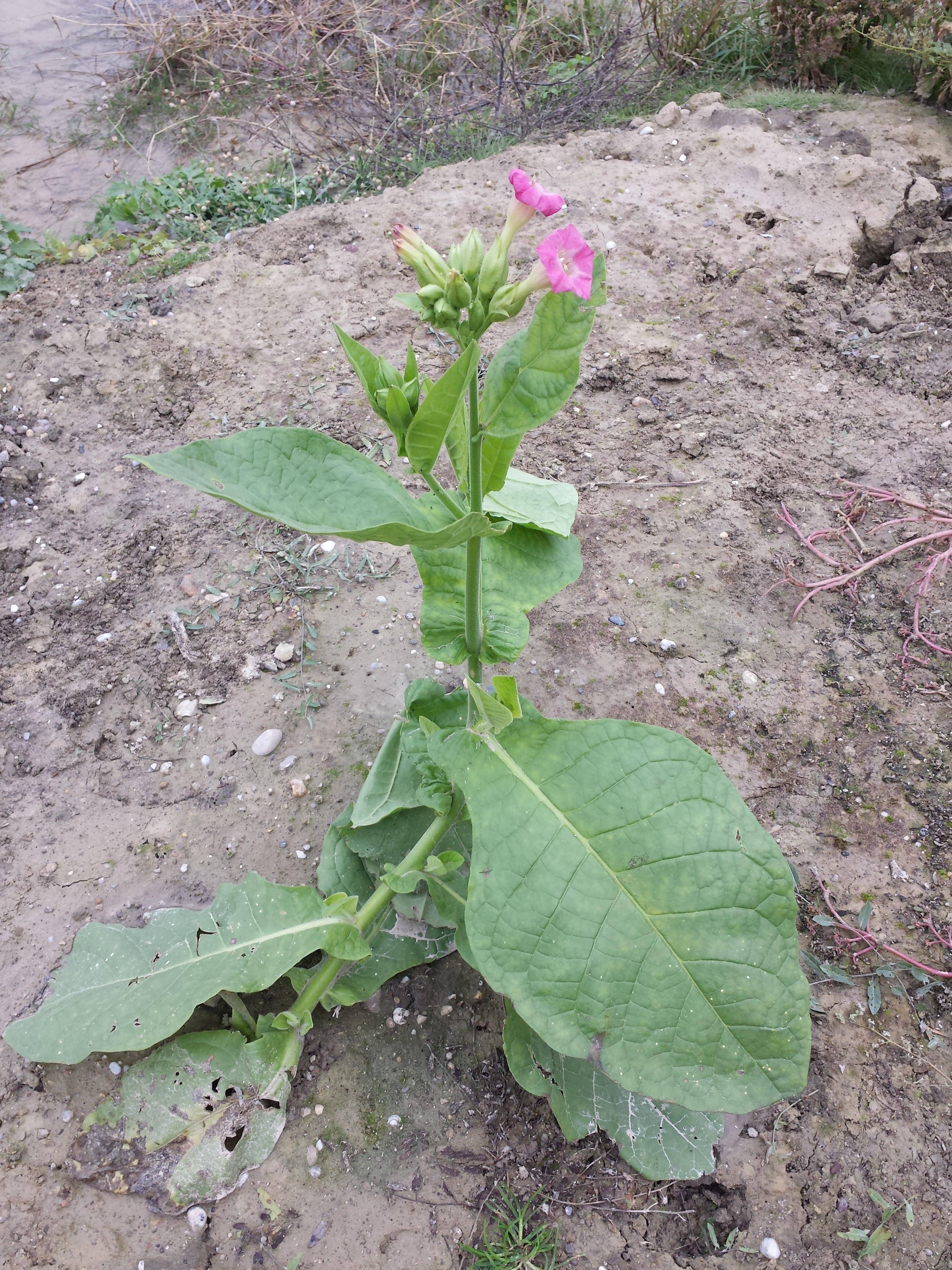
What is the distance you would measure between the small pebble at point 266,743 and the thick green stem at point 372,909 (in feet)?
2.44

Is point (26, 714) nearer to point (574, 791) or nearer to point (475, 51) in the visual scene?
point (574, 791)

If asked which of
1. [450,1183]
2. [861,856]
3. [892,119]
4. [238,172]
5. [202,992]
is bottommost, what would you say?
[450,1183]

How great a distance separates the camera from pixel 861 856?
7.38 ft

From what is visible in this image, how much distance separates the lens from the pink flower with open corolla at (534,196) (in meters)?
1.35

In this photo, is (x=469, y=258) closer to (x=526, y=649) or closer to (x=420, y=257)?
(x=420, y=257)

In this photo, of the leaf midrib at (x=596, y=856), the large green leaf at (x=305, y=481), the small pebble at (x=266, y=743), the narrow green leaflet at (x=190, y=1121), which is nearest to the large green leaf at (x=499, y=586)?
the leaf midrib at (x=596, y=856)

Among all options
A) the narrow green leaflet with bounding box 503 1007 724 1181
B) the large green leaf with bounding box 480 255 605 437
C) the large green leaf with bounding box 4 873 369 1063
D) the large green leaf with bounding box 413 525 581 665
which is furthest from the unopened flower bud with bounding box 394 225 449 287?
the narrow green leaflet with bounding box 503 1007 724 1181

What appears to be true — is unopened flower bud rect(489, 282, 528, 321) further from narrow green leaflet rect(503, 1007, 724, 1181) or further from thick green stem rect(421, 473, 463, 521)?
narrow green leaflet rect(503, 1007, 724, 1181)

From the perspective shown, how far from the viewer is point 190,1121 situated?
72.6 inches

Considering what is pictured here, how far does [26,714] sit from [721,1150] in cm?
246

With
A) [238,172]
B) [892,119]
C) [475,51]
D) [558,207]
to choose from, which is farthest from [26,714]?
[475,51]

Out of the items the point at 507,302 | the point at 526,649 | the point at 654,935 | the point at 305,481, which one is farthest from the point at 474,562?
the point at 526,649

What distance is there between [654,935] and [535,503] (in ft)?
3.56

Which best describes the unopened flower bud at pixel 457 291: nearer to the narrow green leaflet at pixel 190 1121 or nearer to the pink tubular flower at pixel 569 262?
the pink tubular flower at pixel 569 262
